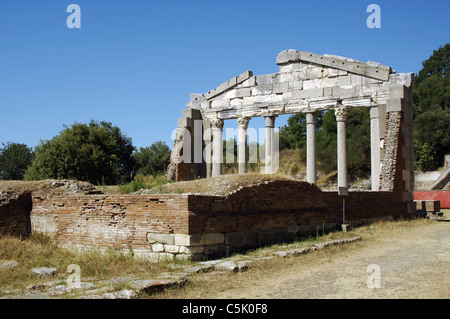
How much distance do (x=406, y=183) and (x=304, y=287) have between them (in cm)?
1423

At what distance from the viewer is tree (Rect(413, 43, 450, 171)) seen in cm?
3891

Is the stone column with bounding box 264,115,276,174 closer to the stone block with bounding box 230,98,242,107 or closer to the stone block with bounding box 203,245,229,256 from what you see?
the stone block with bounding box 230,98,242,107

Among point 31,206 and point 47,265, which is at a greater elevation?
point 31,206

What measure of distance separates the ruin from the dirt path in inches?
78.4

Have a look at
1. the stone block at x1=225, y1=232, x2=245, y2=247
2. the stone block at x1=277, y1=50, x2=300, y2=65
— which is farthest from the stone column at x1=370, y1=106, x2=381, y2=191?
the stone block at x1=225, y1=232, x2=245, y2=247

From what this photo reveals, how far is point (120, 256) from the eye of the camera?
9.79 metres

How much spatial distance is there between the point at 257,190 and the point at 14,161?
1485 inches

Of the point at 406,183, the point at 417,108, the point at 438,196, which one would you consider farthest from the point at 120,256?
the point at 417,108

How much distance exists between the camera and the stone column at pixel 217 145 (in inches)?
978

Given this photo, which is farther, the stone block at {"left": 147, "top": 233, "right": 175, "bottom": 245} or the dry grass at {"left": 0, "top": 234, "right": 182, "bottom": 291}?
the stone block at {"left": 147, "top": 233, "right": 175, "bottom": 245}

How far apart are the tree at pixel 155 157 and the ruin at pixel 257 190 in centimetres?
2585

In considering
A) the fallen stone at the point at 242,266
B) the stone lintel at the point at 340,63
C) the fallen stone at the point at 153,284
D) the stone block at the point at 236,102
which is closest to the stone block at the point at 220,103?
the stone block at the point at 236,102
